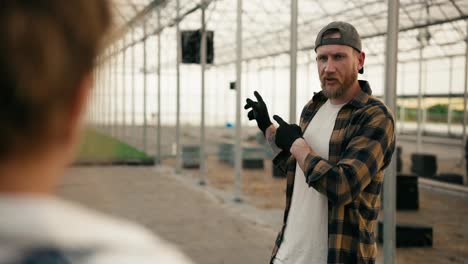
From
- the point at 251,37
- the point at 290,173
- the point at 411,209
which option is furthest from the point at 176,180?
the point at 251,37

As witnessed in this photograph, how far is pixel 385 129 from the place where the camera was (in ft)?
6.12

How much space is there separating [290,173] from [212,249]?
4106mm

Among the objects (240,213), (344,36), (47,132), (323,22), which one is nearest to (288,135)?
(344,36)

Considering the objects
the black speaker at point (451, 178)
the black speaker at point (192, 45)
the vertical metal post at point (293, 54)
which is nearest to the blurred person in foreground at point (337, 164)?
the vertical metal post at point (293, 54)

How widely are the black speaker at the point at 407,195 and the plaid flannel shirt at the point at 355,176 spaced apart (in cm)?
751

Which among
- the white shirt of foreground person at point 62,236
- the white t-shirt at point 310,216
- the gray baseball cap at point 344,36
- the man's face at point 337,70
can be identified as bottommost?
the white t-shirt at point 310,216

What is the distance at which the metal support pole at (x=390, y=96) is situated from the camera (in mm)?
4145

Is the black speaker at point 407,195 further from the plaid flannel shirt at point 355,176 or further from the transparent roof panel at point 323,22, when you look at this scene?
the plaid flannel shirt at point 355,176

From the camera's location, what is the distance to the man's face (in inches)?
78.4

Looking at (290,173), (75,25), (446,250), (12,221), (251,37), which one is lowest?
(446,250)

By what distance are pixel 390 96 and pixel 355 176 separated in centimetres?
256

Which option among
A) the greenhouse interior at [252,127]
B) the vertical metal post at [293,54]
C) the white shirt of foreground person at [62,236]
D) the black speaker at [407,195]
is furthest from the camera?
the black speaker at [407,195]

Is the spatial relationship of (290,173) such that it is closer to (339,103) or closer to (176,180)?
(339,103)

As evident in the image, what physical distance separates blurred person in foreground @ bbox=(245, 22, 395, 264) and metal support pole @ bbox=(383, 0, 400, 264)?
2.15 meters
